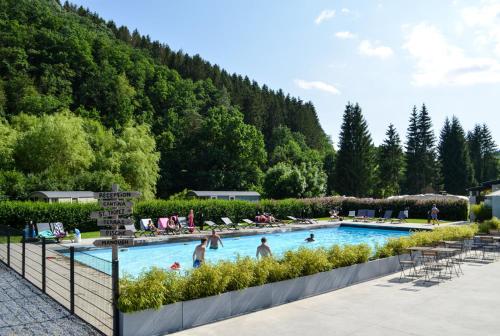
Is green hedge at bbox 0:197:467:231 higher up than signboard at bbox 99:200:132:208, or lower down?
lower down

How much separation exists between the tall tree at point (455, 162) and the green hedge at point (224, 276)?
205 feet

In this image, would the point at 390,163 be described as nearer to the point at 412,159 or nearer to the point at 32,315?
the point at 412,159

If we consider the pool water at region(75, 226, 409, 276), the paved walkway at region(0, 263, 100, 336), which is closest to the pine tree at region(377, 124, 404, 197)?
the pool water at region(75, 226, 409, 276)

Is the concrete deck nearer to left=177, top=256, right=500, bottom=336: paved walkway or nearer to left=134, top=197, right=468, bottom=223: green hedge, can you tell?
left=134, top=197, right=468, bottom=223: green hedge

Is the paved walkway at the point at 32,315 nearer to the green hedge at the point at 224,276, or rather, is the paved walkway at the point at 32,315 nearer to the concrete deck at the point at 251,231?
the green hedge at the point at 224,276

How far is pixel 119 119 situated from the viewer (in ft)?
208

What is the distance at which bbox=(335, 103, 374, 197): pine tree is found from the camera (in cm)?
5916

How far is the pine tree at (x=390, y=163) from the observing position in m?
67.9

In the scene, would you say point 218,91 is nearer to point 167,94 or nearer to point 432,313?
point 167,94

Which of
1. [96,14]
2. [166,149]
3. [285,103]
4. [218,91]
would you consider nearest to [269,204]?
[166,149]

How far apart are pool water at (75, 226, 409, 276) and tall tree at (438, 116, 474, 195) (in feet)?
140

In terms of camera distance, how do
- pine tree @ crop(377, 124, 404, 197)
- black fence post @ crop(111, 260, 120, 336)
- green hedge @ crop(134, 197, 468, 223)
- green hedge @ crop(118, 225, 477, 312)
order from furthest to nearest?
1. pine tree @ crop(377, 124, 404, 197)
2. green hedge @ crop(134, 197, 468, 223)
3. green hedge @ crop(118, 225, 477, 312)
4. black fence post @ crop(111, 260, 120, 336)

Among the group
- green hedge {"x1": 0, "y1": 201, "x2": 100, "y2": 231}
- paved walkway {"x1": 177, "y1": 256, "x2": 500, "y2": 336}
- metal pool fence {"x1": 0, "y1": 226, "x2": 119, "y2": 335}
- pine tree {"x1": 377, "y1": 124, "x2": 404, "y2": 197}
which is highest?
pine tree {"x1": 377, "y1": 124, "x2": 404, "y2": 197}

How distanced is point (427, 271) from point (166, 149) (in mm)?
55060
